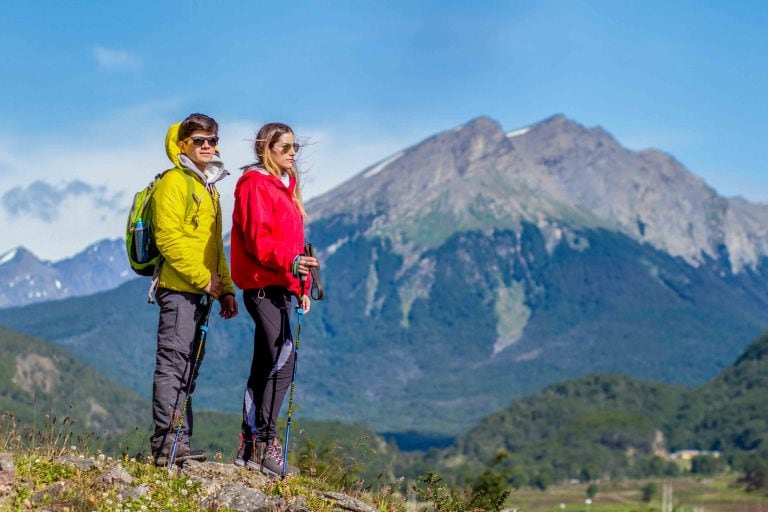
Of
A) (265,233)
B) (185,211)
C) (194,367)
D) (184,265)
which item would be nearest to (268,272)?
(265,233)

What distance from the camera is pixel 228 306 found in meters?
13.9

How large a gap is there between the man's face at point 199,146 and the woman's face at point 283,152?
64 centimetres

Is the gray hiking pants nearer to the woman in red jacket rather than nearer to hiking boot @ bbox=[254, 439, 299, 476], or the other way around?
the woman in red jacket

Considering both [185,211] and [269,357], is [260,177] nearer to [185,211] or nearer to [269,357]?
[185,211]

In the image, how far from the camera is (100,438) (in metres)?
13.7

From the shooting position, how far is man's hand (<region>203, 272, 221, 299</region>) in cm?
1342

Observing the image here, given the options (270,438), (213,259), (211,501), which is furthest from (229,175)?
(211,501)

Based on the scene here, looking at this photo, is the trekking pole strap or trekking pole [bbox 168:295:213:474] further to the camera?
the trekking pole strap

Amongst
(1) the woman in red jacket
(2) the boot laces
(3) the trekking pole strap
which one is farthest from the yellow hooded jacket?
(2) the boot laces

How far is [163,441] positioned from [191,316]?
135 centimetres

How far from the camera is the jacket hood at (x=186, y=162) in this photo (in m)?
13.6

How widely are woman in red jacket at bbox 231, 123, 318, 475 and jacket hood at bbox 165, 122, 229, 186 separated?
303 mm

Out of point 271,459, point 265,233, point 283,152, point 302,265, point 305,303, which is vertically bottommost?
point 271,459

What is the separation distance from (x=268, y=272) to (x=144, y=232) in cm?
135
